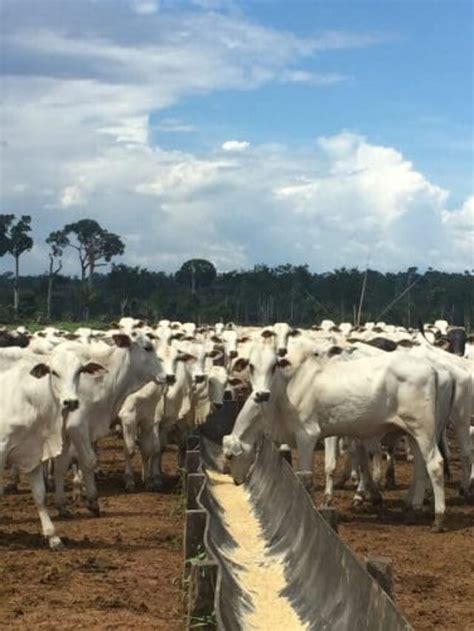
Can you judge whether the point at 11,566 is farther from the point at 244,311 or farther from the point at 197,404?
the point at 244,311

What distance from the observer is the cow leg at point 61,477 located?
12.8 meters

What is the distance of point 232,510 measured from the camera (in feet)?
44.0

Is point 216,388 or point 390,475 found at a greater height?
point 216,388

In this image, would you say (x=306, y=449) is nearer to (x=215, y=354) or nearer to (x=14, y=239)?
(x=215, y=354)

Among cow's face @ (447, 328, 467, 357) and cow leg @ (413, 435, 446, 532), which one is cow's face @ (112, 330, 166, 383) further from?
cow's face @ (447, 328, 467, 357)

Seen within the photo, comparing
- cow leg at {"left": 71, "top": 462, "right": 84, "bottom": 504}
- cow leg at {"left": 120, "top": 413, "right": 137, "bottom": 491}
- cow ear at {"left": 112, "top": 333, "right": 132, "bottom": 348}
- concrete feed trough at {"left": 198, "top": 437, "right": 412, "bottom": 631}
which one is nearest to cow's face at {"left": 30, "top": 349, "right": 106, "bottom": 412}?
concrete feed trough at {"left": 198, "top": 437, "right": 412, "bottom": 631}

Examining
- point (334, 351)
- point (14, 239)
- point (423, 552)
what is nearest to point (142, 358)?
point (334, 351)

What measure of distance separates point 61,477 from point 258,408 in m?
2.55

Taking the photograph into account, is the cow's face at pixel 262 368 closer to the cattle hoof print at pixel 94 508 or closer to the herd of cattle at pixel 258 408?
the herd of cattle at pixel 258 408

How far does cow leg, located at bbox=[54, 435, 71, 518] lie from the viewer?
12844 millimetres

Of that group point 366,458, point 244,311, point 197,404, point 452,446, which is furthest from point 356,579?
point 244,311

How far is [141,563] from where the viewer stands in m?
10.4

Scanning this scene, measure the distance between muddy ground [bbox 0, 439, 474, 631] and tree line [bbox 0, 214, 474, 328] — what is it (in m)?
50.2

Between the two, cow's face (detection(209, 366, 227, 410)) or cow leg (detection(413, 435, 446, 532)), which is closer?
cow leg (detection(413, 435, 446, 532))
